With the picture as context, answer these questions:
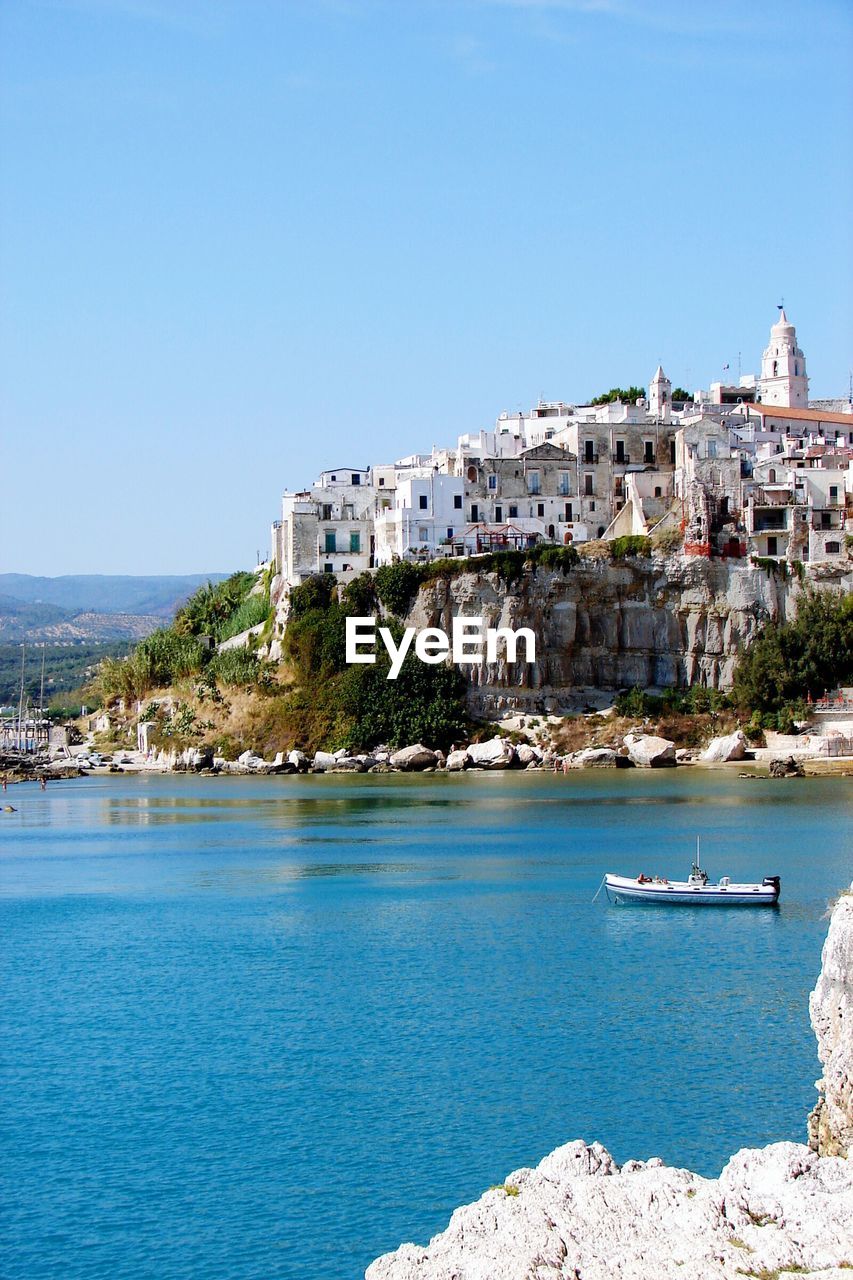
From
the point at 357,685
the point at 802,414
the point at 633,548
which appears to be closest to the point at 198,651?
the point at 357,685

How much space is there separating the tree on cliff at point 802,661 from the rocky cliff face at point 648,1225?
2297 inches

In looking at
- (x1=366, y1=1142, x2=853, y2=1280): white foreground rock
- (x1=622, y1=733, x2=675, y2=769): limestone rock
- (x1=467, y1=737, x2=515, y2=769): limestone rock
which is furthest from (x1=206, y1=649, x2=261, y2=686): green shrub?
(x1=366, y1=1142, x2=853, y2=1280): white foreground rock

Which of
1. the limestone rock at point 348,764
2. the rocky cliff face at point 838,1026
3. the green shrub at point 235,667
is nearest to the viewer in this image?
the rocky cliff face at point 838,1026

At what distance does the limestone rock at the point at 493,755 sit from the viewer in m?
71.9

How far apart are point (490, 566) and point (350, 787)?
1443 centimetres

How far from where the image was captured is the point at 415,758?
73000mm

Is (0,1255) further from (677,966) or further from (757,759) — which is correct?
(757,759)

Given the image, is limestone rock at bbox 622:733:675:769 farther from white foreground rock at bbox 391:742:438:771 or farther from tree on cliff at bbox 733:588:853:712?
white foreground rock at bbox 391:742:438:771

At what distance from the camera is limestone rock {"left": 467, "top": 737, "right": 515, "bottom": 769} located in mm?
71875

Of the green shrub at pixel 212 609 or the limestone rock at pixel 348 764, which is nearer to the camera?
the limestone rock at pixel 348 764

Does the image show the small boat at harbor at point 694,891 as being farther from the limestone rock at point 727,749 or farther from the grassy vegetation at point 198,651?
the grassy vegetation at point 198,651

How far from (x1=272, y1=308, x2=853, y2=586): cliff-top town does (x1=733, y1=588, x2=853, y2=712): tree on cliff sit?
4429mm

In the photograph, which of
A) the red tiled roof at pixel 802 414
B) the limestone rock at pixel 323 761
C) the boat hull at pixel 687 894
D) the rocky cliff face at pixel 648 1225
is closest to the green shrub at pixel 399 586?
the limestone rock at pixel 323 761

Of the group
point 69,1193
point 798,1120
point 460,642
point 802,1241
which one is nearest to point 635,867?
point 798,1120
